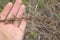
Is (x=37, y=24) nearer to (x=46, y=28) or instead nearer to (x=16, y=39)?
(x=46, y=28)

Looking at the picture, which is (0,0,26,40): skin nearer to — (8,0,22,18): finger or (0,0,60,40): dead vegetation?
(8,0,22,18): finger

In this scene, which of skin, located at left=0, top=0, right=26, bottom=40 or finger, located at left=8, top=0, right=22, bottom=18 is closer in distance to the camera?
skin, located at left=0, top=0, right=26, bottom=40

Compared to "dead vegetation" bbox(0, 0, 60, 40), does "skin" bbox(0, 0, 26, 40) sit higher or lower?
higher

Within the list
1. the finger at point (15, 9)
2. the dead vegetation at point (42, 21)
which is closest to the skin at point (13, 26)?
the finger at point (15, 9)

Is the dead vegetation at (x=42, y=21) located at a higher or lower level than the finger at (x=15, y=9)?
lower

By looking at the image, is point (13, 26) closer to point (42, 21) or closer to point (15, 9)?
point (15, 9)

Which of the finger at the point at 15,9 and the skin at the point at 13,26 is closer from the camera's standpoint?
the skin at the point at 13,26

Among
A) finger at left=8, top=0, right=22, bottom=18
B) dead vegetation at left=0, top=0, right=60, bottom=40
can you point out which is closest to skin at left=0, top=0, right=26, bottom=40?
finger at left=8, top=0, right=22, bottom=18

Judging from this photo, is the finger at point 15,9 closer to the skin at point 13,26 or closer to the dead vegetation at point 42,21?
the skin at point 13,26

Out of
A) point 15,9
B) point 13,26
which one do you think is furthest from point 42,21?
point 13,26

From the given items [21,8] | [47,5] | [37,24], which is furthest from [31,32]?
[47,5]
